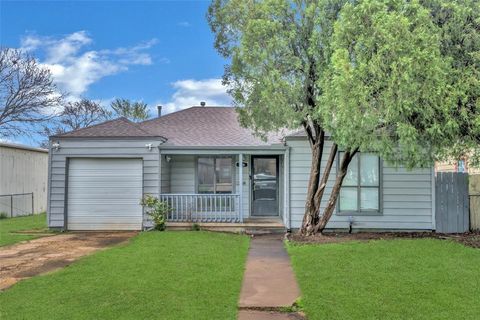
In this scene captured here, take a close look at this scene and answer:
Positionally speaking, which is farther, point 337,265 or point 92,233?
point 92,233

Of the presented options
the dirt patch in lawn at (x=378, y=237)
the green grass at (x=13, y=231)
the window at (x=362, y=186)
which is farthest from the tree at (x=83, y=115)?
the dirt patch in lawn at (x=378, y=237)

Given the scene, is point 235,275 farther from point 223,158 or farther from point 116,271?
point 223,158

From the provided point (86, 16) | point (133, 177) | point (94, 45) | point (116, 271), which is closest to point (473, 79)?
point (116, 271)

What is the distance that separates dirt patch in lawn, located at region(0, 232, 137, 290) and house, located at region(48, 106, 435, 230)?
1096 mm

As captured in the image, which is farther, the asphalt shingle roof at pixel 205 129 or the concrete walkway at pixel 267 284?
the asphalt shingle roof at pixel 205 129

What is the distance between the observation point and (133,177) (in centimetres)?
1134

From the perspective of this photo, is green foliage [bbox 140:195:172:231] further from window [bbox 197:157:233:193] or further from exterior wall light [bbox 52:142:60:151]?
exterior wall light [bbox 52:142:60:151]

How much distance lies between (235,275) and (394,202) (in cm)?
655

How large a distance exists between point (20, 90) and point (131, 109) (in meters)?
9.87

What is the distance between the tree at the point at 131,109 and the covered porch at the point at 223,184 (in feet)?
63.4

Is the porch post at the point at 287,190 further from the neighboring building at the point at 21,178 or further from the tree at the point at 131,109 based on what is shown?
the tree at the point at 131,109

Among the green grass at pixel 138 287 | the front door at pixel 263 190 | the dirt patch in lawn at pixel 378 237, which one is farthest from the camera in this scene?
the front door at pixel 263 190

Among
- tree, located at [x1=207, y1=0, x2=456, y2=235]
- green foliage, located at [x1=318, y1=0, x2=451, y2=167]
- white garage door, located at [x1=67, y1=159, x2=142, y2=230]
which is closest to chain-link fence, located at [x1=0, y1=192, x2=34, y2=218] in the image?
white garage door, located at [x1=67, y1=159, x2=142, y2=230]

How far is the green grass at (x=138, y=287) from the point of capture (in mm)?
4301
